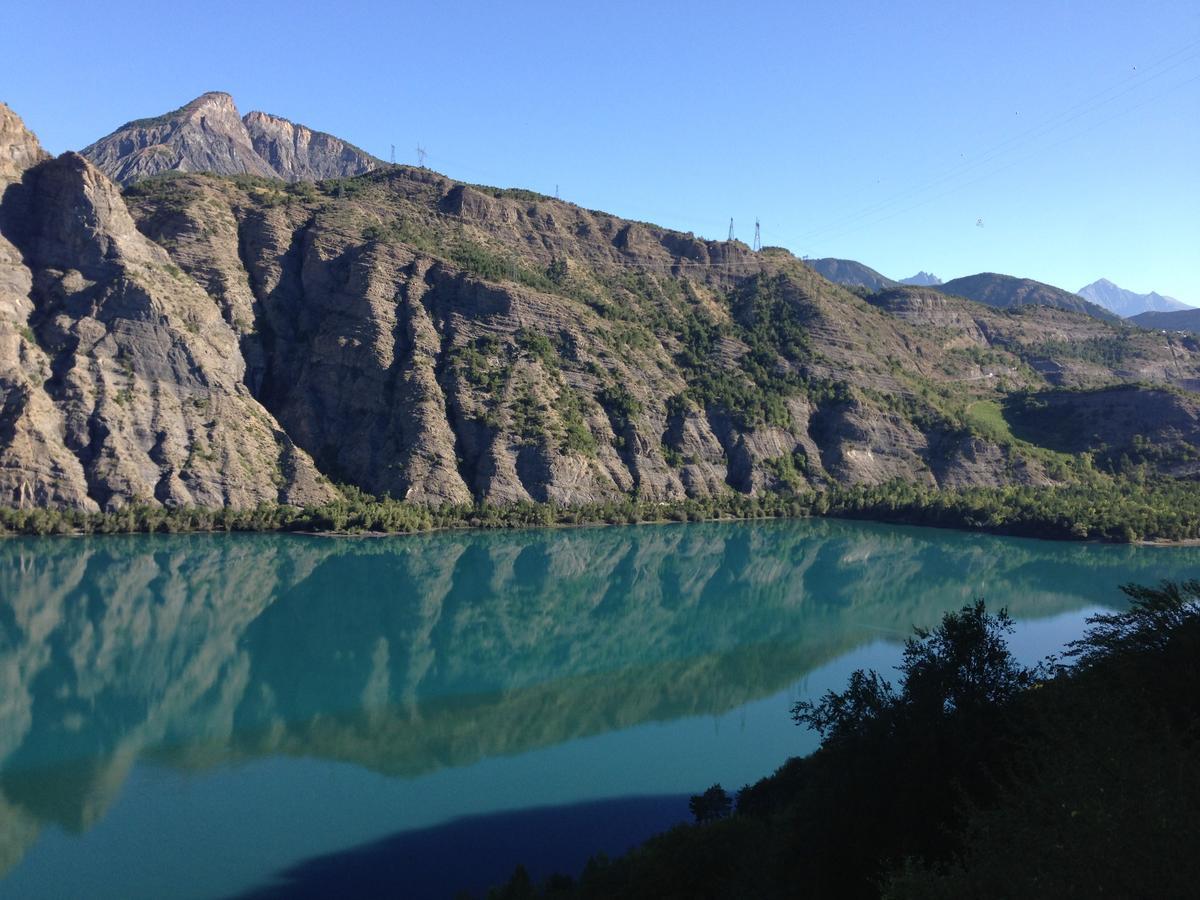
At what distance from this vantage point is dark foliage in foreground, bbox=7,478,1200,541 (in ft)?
248

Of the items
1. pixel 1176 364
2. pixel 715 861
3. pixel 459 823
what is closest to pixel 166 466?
pixel 459 823

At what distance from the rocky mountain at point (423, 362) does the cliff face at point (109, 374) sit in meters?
0.23

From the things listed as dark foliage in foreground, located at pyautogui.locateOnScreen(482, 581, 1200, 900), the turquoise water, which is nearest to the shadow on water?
the turquoise water

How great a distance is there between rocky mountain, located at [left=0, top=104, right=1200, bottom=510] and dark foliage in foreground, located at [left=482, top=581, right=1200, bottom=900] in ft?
235

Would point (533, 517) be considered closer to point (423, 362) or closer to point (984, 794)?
point (423, 362)

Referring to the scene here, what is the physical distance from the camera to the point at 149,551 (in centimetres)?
6844

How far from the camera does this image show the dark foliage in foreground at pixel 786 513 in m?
75.7

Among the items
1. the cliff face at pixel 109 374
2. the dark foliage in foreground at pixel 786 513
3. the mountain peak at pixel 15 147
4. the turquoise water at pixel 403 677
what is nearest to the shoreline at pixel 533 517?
the dark foliage in foreground at pixel 786 513

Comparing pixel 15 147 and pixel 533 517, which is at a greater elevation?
pixel 15 147

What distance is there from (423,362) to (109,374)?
3031 centimetres

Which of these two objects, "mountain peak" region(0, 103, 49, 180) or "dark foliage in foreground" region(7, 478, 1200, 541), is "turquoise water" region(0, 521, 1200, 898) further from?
"mountain peak" region(0, 103, 49, 180)

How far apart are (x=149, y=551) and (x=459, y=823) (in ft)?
170

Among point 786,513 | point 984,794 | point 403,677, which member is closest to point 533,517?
point 786,513

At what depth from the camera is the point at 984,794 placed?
16.0 metres
